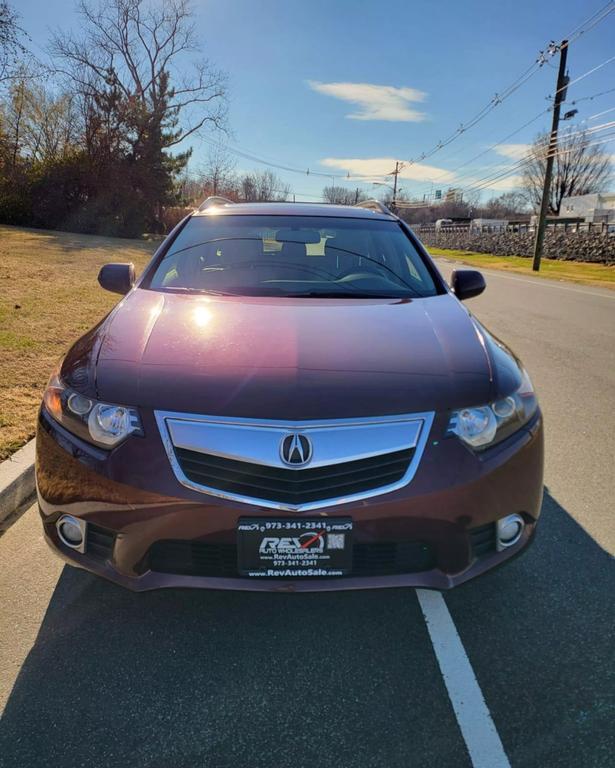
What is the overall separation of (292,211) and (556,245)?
35.3 metres

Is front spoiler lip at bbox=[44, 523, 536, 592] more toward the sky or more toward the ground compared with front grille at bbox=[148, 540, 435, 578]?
more toward the ground

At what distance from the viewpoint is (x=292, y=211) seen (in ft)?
13.6

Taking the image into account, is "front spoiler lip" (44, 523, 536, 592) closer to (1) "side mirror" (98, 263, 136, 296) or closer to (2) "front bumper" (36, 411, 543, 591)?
(2) "front bumper" (36, 411, 543, 591)

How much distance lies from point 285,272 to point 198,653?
2.09 m

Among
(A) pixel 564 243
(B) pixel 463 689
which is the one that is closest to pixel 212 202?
(B) pixel 463 689

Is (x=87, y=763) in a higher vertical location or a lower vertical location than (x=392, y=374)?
lower

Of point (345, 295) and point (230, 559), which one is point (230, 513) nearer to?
point (230, 559)

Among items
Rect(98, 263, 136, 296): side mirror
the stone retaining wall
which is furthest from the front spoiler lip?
the stone retaining wall

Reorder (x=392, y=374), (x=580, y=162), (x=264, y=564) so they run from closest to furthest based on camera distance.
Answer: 1. (x=264, y=564)
2. (x=392, y=374)
3. (x=580, y=162)

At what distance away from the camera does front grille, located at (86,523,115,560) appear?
6.77 ft

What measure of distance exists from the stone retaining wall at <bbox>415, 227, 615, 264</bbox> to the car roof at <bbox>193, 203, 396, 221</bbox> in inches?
1123

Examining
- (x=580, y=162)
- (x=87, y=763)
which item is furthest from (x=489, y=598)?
(x=580, y=162)

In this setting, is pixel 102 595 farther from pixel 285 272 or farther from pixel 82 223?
pixel 82 223

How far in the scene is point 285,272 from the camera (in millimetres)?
3420
